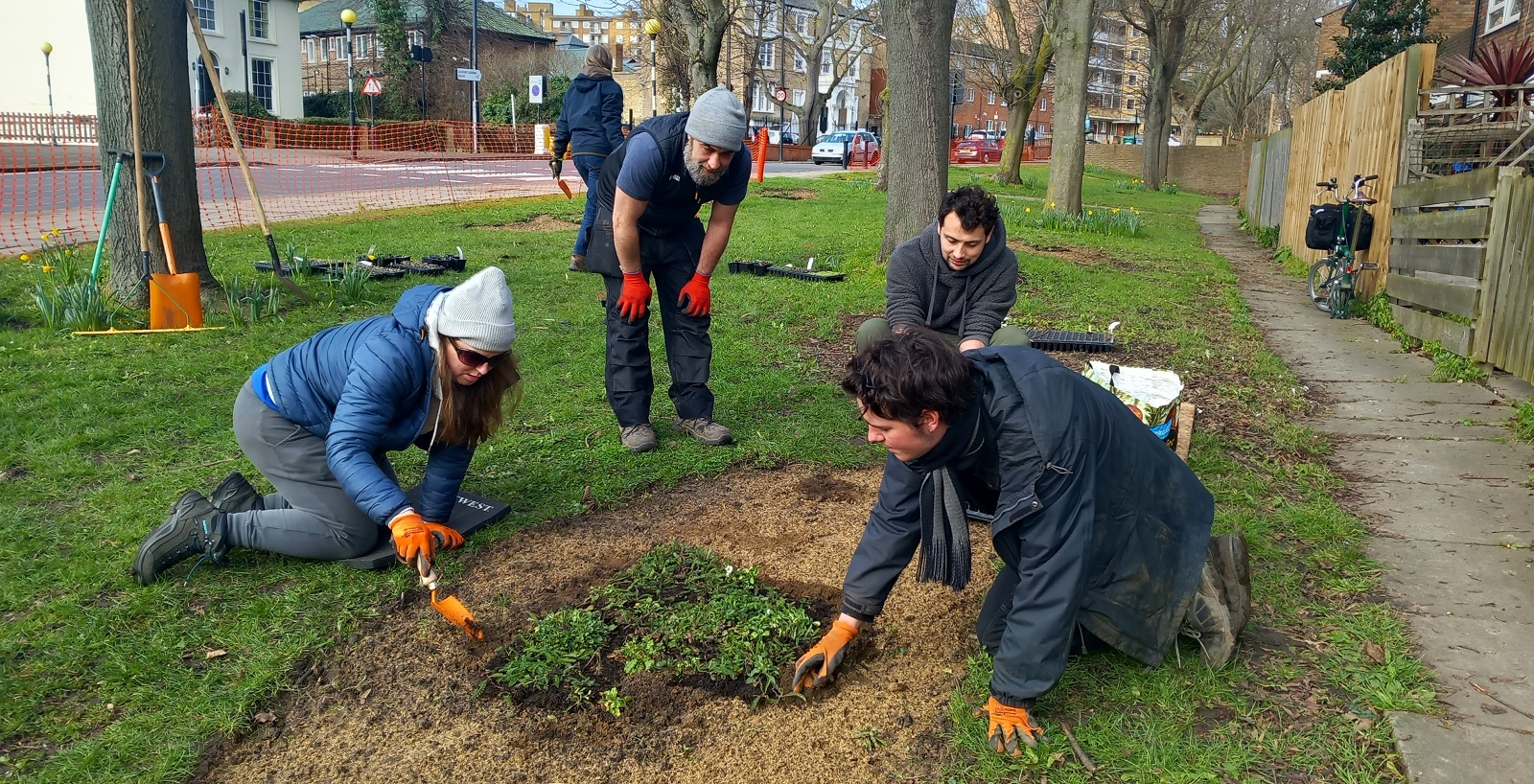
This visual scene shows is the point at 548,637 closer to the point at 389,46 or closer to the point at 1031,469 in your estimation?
the point at 1031,469

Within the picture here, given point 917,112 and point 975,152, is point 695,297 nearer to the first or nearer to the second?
Answer: point 917,112

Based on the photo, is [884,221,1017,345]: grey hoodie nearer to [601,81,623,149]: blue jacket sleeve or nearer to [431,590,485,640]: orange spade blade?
[431,590,485,640]: orange spade blade

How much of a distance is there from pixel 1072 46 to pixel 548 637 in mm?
14584

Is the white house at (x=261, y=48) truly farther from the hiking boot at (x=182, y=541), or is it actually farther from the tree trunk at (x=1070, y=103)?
the hiking boot at (x=182, y=541)

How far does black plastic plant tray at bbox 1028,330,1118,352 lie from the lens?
6.41m

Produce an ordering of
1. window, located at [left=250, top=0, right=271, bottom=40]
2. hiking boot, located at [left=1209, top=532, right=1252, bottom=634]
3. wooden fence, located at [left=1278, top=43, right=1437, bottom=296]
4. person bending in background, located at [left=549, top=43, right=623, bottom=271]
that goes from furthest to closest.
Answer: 1. window, located at [left=250, top=0, right=271, bottom=40]
2. person bending in background, located at [left=549, top=43, right=623, bottom=271]
3. wooden fence, located at [left=1278, top=43, right=1437, bottom=296]
4. hiking boot, located at [left=1209, top=532, right=1252, bottom=634]

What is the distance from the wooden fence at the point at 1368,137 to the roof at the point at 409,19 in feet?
127

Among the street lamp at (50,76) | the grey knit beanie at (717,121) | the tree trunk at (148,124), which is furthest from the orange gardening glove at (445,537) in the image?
the street lamp at (50,76)

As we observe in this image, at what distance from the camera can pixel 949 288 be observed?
4188 millimetres

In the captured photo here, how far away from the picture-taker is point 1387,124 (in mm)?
8508

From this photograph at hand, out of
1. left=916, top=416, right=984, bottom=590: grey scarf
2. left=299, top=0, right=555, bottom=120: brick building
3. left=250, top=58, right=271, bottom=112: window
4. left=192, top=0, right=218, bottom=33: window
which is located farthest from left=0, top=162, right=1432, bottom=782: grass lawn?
left=299, top=0, right=555, bottom=120: brick building

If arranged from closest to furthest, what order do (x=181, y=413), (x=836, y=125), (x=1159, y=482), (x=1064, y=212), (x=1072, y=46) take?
1. (x=1159, y=482)
2. (x=181, y=413)
3. (x=1064, y=212)
4. (x=1072, y=46)
5. (x=836, y=125)

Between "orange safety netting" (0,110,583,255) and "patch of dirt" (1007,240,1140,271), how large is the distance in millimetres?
8080

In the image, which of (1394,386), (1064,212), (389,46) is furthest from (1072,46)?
(389,46)
